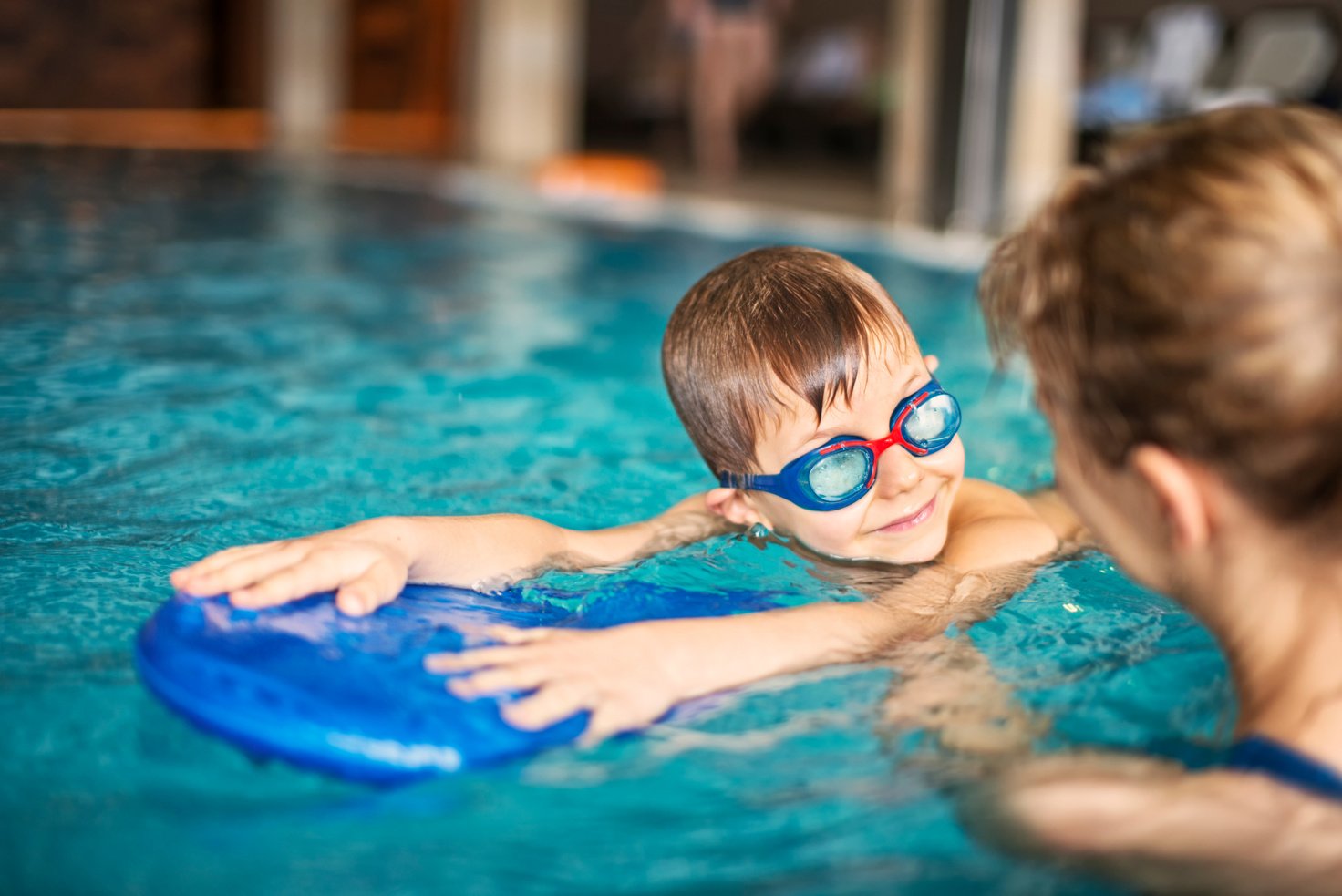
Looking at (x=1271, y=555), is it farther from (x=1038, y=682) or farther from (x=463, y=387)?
(x=463, y=387)

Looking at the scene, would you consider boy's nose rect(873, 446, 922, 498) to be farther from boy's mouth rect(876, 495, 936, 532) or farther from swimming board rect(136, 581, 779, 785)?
swimming board rect(136, 581, 779, 785)

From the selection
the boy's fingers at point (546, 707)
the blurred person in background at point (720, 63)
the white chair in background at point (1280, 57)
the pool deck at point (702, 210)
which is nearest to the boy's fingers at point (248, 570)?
the boy's fingers at point (546, 707)

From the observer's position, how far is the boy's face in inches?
90.4

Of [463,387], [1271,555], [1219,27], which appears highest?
[1219,27]

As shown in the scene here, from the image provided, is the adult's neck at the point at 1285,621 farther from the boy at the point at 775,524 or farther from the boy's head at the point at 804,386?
the boy's head at the point at 804,386

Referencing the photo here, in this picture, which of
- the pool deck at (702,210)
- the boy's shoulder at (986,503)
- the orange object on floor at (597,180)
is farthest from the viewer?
the orange object on floor at (597,180)

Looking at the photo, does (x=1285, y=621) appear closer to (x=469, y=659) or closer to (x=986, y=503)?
(x=469, y=659)

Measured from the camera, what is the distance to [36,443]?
3.49m

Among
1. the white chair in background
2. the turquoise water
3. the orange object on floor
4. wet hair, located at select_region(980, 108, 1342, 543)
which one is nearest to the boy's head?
the turquoise water

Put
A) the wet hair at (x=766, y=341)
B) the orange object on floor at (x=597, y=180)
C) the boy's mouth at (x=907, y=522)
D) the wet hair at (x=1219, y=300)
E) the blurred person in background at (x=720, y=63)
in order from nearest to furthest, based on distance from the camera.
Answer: the wet hair at (x=1219, y=300)
the wet hair at (x=766, y=341)
the boy's mouth at (x=907, y=522)
the orange object on floor at (x=597, y=180)
the blurred person in background at (x=720, y=63)

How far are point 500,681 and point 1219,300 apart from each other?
3.29ft

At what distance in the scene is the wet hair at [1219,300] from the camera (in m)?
1.31

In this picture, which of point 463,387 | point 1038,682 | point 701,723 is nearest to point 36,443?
point 463,387

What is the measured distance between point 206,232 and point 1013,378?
514cm
